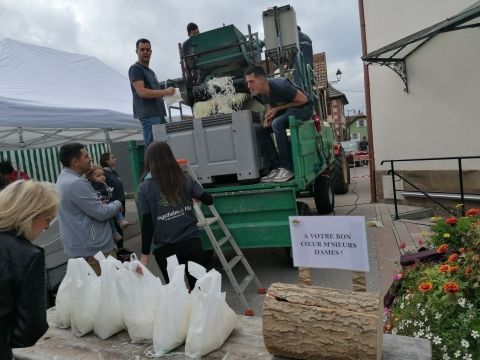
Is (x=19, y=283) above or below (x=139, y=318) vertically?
above

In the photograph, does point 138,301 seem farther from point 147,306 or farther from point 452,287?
point 452,287

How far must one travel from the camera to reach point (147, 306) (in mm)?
1816

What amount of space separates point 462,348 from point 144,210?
90.0 inches

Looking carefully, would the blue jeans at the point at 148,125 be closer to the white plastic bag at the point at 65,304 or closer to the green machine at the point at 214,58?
the green machine at the point at 214,58

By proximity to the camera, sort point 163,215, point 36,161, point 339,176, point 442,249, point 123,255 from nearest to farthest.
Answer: point 442,249 → point 163,215 → point 123,255 → point 339,176 → point 36,161

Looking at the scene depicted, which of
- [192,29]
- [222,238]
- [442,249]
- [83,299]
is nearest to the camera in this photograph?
[83,299]

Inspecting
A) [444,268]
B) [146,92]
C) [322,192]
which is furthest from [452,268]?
[322,192]

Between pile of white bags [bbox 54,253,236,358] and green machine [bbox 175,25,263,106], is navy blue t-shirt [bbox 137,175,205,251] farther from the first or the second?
green machine [bbox 175,25,263,106]

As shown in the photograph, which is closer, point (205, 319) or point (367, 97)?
point (205, 319)

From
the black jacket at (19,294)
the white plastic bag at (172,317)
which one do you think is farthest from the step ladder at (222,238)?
the black jacket at (19,294)

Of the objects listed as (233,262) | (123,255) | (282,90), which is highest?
(282,90)

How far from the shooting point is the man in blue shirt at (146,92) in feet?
15.2

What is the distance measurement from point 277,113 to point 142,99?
5.35 ft

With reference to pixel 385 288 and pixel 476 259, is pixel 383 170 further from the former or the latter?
pixel 476 259
